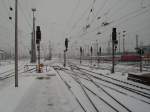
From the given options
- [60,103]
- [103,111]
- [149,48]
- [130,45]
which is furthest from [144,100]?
[130,45]

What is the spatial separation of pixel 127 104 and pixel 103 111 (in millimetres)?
1716

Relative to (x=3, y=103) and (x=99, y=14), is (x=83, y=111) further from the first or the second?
(x=99, y=14)

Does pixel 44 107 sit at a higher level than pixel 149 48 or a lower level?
lower

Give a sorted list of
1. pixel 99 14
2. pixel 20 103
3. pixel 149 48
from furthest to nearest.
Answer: pixel 149 48 → pixel 99 14 → pixel 20 103

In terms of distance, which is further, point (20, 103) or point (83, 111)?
point (20, 103)

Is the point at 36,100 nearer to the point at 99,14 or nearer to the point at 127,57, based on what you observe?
the point at 99,14

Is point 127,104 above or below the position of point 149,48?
below

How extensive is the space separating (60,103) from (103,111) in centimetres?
235

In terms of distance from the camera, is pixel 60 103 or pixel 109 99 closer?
pixel 60 103

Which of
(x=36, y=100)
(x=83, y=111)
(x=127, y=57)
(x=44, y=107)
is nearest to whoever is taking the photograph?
(x=83, y=111)

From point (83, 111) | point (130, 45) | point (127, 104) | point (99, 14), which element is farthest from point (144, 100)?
point (130, 45)

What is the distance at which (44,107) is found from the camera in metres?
8.27

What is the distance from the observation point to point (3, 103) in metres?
8.90

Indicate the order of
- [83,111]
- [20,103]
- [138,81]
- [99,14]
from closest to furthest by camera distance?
[83,111]
[20,103]
[138,81]
[99,14]
